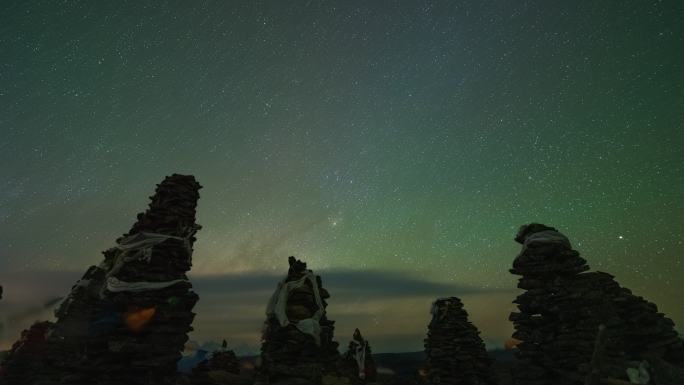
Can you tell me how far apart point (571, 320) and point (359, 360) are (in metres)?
21.5

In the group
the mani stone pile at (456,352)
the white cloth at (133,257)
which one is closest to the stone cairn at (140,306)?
the white cloth at (133,257)

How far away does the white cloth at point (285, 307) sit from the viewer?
8.16 meters

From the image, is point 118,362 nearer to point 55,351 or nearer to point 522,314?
point 55,351

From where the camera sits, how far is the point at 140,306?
33.6 feet

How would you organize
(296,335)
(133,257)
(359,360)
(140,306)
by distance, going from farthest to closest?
(359,360)
(133,257)
(140,306)
(296,335)

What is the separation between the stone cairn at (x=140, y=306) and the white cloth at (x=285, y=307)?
4.11 m

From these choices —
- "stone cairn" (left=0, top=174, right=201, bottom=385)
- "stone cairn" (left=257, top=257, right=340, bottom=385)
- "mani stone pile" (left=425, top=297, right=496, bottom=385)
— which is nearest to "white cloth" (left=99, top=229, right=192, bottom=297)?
"stone cairn" (left=0, top=174, right=201, bottom=385)

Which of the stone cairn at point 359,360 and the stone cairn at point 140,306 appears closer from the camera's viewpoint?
the stone cairn at point 140,306

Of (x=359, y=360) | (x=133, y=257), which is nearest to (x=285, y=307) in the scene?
(x=133, y=257)

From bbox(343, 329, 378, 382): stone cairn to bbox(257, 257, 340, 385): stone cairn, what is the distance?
21.8 meters

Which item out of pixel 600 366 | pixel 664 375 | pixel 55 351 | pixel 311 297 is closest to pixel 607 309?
pixel 664 375

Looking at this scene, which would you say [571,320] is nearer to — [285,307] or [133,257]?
[285,307]

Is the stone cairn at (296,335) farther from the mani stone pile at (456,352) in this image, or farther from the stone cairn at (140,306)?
the mani stone pile at (456,352)

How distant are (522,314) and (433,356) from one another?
12.8 metres
